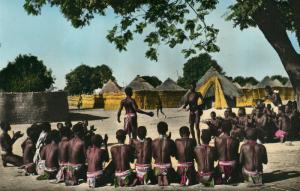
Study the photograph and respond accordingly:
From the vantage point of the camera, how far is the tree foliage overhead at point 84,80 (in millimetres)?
122562

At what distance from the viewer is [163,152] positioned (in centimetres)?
1004

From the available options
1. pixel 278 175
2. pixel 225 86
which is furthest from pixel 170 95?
pixel 278 175

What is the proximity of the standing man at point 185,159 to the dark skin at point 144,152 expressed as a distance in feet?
1.82

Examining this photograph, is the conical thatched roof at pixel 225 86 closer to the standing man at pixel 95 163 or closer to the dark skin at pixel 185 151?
the dark skin at pixel 185 151

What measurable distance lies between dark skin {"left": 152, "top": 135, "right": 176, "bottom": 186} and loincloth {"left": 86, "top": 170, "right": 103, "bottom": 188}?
1.20 metres

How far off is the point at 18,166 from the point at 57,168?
8.10 feet

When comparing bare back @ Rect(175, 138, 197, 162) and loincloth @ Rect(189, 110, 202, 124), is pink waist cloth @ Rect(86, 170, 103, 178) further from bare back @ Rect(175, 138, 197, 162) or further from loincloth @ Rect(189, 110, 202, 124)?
loincloth @ Rect(189, 110, 202, 124)

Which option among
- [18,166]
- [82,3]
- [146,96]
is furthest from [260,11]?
[146,96]

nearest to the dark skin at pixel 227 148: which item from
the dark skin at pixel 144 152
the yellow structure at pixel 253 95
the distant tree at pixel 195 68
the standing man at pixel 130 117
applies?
the dark skin at pixel 144 152

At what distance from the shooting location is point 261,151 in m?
9.73

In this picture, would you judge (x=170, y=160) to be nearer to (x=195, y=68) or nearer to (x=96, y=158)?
(x=96, y=158)

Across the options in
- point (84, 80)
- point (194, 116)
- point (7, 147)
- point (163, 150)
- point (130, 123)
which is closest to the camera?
point (163, 150)

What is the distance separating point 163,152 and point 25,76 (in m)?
61.7

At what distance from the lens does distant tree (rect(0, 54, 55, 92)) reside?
66125 mm
